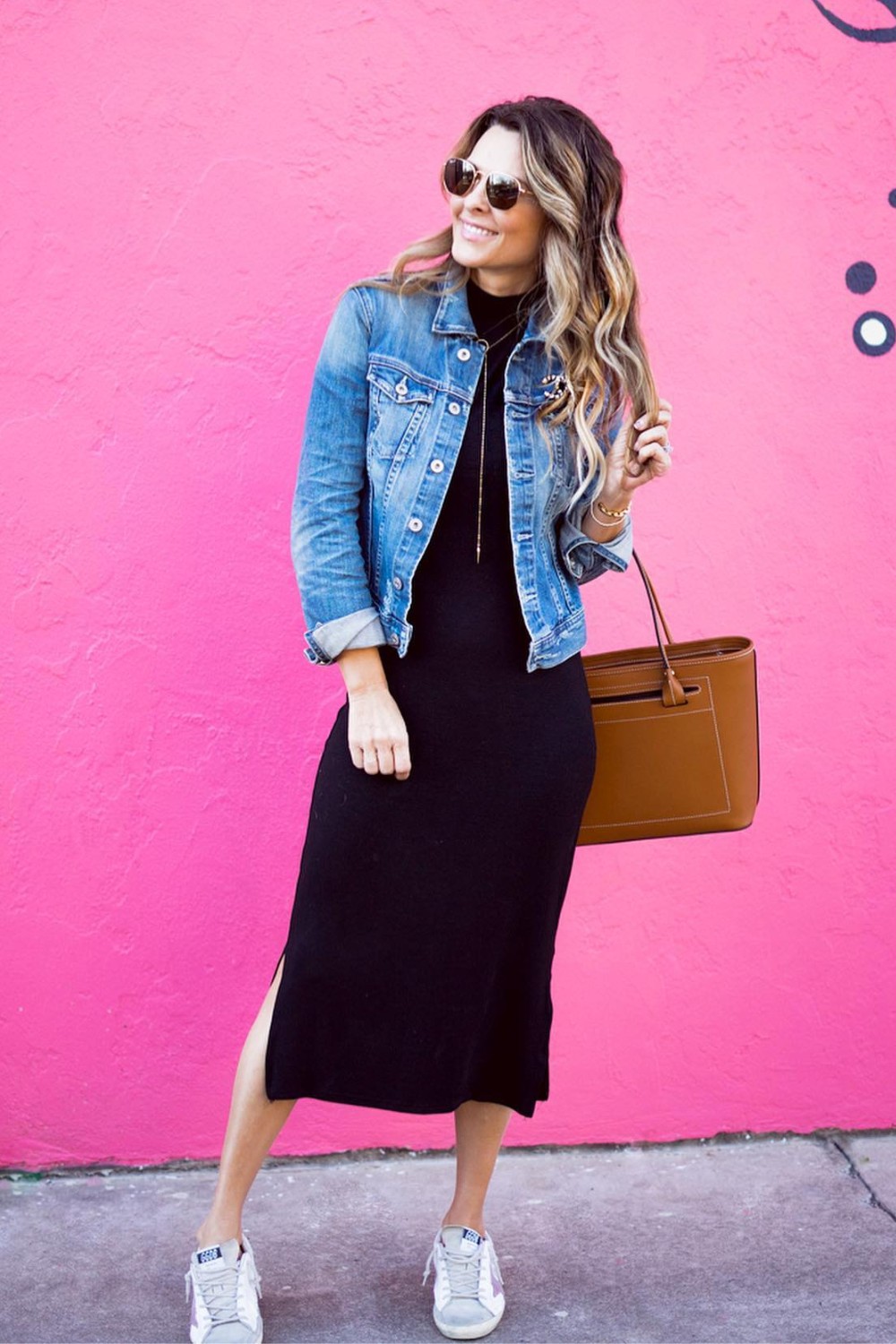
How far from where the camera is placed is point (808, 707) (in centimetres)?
300

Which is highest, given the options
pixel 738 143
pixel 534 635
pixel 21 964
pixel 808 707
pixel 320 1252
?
pixel 738 143

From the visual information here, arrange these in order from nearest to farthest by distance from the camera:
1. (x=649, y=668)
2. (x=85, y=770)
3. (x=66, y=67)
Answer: (x=649, y=668), (x=66, y=67), (x=85, y=770)

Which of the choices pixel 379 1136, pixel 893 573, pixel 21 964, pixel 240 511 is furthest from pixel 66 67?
pixel 379 1136

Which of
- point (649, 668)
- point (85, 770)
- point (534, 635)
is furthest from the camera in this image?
point (85, 770)

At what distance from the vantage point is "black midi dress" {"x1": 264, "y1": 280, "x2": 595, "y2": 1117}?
7.16 feet

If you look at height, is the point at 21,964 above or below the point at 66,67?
below

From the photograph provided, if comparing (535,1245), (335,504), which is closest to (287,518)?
(335,504)

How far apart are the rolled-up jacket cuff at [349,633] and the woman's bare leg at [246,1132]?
58 cm

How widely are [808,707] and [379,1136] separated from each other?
1.37 m

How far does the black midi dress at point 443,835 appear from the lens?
2.18 m

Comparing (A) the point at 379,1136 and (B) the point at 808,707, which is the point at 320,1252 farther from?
(B) the point at 808,707

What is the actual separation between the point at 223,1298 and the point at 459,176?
1932 mm

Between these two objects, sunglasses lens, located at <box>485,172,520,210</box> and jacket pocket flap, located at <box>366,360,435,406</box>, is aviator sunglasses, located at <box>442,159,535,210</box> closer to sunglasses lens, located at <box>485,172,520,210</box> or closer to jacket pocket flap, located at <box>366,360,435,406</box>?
sunglasses lens, located at <box>485,172,520,210</box>

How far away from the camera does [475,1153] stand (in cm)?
246
